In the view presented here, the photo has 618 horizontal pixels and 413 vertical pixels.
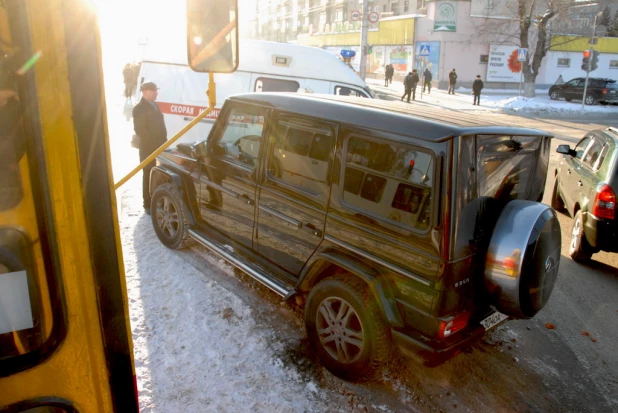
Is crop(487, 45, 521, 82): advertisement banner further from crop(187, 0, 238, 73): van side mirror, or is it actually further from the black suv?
crop(187, 0, 238, 73): van side mirror

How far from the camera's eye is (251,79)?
31.4ft

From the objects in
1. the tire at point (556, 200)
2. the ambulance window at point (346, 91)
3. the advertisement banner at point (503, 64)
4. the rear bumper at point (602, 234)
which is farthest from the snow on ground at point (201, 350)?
the advertisement banner at point (503, 64)

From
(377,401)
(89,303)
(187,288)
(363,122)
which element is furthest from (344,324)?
(89,303)

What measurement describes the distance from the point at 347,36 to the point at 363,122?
4316 cm

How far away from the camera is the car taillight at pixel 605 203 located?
5395 millimetres

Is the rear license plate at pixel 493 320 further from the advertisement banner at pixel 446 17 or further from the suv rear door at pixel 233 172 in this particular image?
the advertisement banner at pixel 446 17

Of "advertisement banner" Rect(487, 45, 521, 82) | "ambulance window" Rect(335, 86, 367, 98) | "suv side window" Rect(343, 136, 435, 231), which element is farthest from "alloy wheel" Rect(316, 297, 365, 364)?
"advertisement banner" Rect(487, 45, 521, 82)

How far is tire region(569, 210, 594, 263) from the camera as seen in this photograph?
19.2ft

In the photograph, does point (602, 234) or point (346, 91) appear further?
point (346, 91)

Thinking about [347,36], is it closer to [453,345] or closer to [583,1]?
[583,1]

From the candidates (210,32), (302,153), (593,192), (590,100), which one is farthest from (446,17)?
(210,32)

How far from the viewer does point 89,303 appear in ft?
4.68

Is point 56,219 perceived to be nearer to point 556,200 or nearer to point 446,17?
point 556,200

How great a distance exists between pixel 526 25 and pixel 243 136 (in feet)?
82.1
